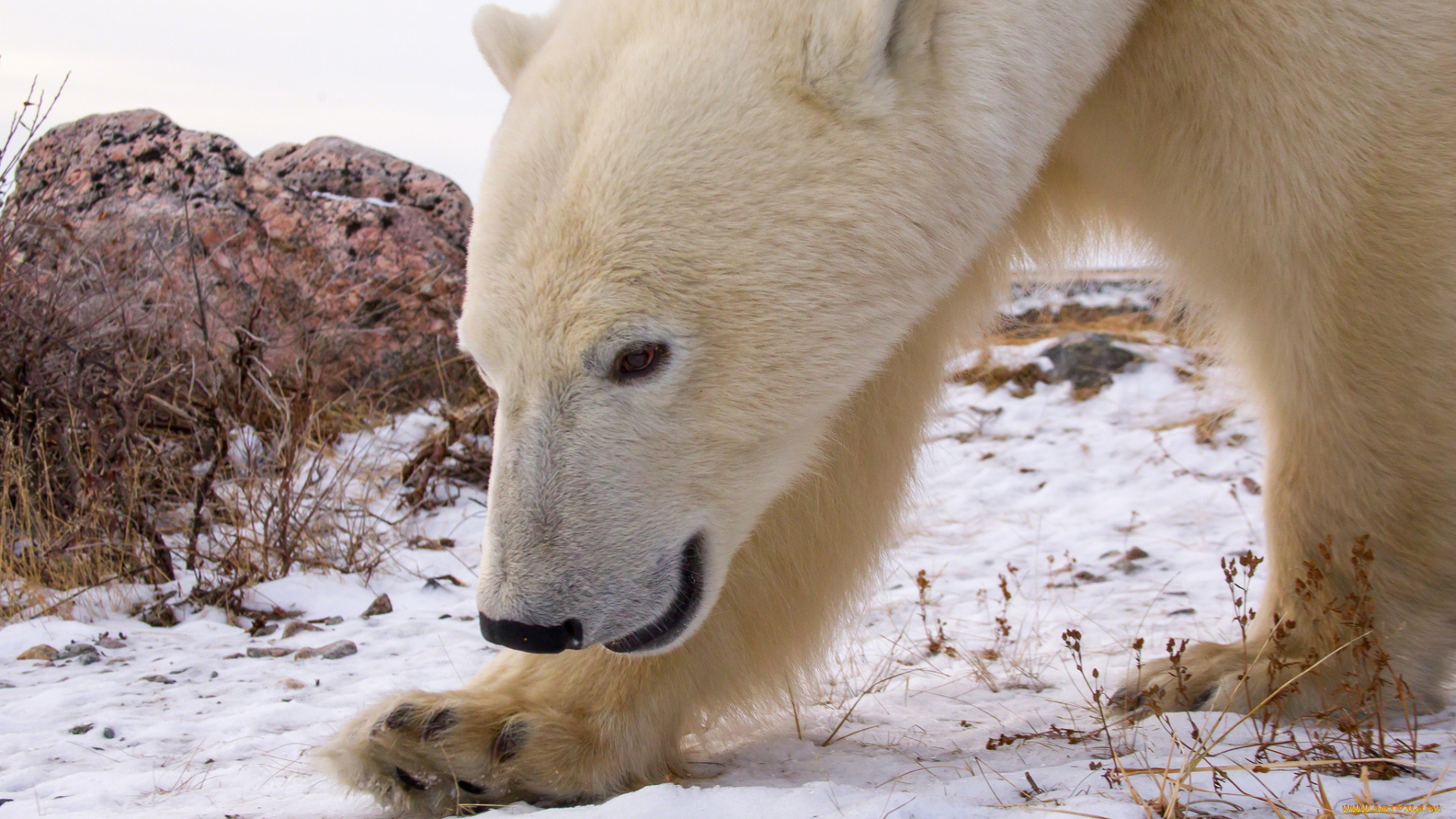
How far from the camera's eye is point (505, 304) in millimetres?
1692

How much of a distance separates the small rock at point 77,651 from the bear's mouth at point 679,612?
2.00 m

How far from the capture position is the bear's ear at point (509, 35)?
2.15 m

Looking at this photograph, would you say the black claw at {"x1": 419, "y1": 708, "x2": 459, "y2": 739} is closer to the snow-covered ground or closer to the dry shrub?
the snow-covered ground

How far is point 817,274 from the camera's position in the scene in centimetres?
172

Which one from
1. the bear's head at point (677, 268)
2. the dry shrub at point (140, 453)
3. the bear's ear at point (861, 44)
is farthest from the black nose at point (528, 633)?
the dry shrub at point (140, 453)

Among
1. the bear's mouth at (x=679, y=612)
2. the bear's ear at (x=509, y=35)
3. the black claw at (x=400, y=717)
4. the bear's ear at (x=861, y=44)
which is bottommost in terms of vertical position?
the black claw at (x=400, y=717)

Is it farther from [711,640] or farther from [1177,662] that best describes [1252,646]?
[711,640]

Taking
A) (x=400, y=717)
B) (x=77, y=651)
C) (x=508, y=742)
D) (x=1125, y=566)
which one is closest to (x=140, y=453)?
(x=77, y=651)

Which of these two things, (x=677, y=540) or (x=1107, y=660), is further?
(x=1107, y=660)

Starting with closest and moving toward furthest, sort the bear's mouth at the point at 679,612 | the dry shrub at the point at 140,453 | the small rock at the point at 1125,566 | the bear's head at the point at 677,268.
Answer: the bear's head at the point at 677,268, the bear's mouth at the point at 679,612, the dry shrub at the point at 140,453, the small rock at the point at 1125,566

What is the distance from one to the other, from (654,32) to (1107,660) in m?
2.04

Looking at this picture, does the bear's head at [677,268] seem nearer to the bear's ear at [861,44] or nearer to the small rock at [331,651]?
the bear's ear at [861,44]

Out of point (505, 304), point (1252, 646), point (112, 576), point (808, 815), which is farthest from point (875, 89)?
point (112, 576)

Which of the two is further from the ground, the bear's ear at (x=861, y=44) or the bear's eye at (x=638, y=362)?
the bear's ear at (x=861, y=44)
